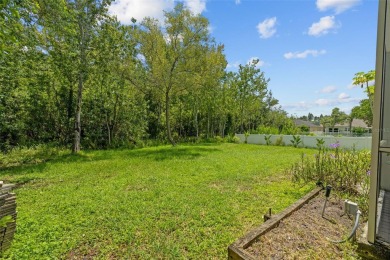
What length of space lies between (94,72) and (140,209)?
315 inches

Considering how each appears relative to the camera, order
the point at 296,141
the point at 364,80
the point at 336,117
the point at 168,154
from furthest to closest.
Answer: the point at 336,117 < the point at 296,141 < the point at 168,154 < the point at 364,80

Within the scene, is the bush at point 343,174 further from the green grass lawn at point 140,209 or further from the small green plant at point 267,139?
the small green plant at point 267,139

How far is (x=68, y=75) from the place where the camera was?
966cm

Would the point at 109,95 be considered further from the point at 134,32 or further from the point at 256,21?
the point at 256,21

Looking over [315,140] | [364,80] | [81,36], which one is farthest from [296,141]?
[81,36]

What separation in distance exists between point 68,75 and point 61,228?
9159 mm

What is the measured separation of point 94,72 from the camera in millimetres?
9117

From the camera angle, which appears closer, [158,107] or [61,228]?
[61,228]

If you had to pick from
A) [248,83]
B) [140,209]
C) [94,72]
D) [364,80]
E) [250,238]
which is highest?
[248,83]

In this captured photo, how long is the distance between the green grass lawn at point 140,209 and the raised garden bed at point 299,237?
0.41 m

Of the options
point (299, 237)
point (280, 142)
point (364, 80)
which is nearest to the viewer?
point (299, 237)

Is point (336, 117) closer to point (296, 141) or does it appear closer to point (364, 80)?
point (296, 141)

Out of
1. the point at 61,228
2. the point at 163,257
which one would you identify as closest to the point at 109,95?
the point at 61,228

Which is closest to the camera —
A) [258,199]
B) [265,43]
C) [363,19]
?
[363,19]
